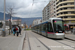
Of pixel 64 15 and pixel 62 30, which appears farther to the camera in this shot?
pixel 64 15

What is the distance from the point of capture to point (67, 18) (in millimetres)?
57812

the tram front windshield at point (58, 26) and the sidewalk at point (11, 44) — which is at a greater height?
the tram front windshield at point (58, 26)

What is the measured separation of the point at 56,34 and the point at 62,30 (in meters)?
1.12

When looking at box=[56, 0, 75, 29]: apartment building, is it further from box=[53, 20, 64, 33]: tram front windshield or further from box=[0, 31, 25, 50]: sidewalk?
box=[0, 31, 25, 50]: sidewalk

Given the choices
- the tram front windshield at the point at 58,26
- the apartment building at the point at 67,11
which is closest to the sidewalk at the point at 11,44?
the tram front windshield at the point at 58,26

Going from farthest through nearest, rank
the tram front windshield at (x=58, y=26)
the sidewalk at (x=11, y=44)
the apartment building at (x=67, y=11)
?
the apartment building at (x=67, y=11) → the tram front windshield at (x=58, y=26) → the sidewalk at (x=11, y=44)

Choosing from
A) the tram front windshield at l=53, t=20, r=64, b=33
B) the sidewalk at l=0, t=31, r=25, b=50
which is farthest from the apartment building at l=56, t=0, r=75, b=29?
the sidewalk at l=0, t=31, r=25, b=50

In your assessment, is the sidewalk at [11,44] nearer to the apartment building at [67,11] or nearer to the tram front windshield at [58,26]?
the tram front windshield at [58,26]

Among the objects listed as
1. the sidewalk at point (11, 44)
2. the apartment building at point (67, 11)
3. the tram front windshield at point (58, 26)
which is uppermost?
the apartment building at point (67, 11)

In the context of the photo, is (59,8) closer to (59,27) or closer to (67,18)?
(67,18)

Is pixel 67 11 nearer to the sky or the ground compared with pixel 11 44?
nearer to the sky

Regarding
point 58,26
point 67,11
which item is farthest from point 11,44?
point 67,11

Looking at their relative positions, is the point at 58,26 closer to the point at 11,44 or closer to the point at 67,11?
the point at 11,44

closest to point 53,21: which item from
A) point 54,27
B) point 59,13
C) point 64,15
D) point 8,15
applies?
point 54,27
